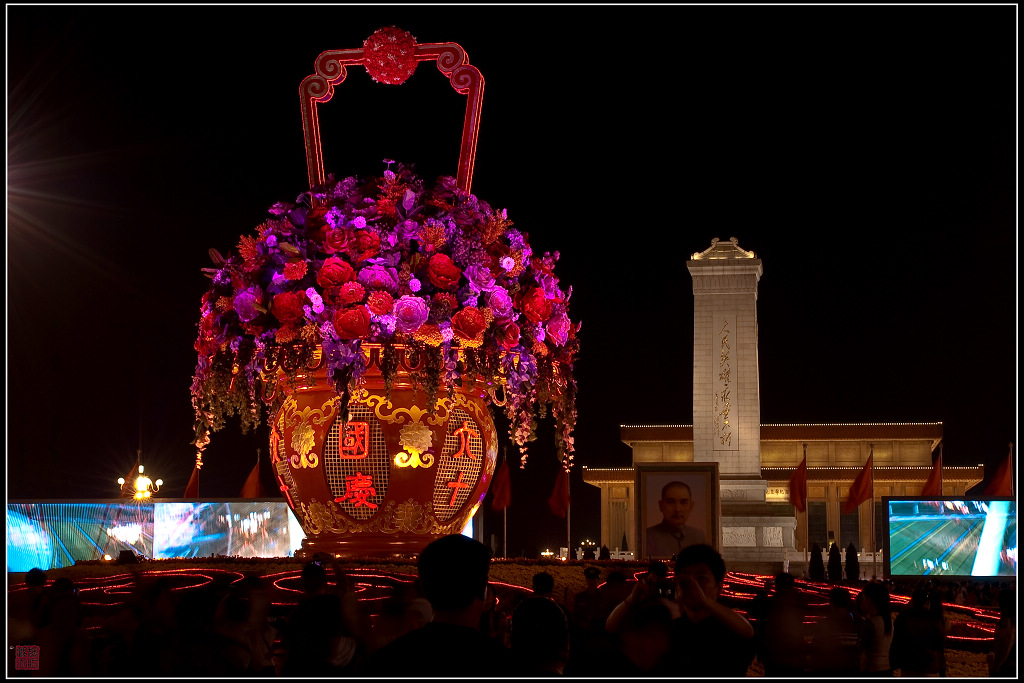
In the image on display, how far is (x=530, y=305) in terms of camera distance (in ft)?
20.1

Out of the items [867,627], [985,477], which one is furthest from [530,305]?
[985,477]

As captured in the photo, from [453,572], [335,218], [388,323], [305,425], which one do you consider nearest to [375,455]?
[305,425]

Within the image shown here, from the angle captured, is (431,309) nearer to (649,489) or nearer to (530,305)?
(530,305)

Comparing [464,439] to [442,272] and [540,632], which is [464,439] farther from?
[540,632]

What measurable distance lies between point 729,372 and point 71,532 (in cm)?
1972

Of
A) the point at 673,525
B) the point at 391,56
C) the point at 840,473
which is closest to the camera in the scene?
the point at 391,56

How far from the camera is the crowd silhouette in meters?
2.76

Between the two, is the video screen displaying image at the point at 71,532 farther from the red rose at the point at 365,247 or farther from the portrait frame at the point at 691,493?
the portrait frame at the point at 691,493

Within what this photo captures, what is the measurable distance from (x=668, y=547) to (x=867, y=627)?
394 centimetres

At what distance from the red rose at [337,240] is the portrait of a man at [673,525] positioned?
5.01 metres

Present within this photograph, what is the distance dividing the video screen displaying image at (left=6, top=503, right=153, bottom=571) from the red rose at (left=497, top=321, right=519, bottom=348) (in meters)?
5.03

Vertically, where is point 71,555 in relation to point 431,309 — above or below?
below

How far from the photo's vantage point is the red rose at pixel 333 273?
558 cm

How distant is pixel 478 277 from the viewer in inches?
229
